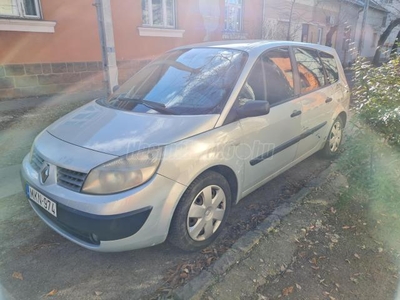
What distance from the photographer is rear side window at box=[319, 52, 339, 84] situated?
3.93m

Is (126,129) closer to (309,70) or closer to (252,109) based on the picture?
(252,109)

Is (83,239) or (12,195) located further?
(12,195)

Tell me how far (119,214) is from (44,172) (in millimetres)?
716

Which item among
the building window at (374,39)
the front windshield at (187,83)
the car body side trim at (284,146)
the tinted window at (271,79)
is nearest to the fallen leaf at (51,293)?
the front windshield at (187,83)

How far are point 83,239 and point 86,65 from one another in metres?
6.25

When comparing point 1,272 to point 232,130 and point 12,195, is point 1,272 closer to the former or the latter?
point 12,195

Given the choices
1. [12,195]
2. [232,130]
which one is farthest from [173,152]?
[12,195]

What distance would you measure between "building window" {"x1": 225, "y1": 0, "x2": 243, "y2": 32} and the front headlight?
10474 mm

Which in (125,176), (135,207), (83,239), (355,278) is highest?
(125,176)

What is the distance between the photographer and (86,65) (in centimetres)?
732

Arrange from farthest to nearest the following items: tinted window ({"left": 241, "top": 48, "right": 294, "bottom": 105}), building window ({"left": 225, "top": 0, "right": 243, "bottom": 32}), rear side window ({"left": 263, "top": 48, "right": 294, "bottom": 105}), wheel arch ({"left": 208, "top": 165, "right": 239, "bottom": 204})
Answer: building window ({"left": 225, "top": 0, "right": 243, "bottom": 32}), rear side window ({"left": 263, "top": 48, "right": 294, "bottom": 105}), tinted window ({"left": 241, "top": 48, "right": 294, "bottom": 105}), wheel arch ({"left": 208, "top": 165, "right": 239, "bottom": 204})

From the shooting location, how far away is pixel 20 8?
6066 millimetres

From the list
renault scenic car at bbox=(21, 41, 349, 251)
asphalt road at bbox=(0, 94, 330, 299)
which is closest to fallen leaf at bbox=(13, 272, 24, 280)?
asphalt road at bbox=(0, 94, 330, 299)

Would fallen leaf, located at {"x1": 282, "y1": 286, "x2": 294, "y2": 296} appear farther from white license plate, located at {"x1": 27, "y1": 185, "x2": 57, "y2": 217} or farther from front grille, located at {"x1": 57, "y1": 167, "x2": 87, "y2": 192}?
white license plate, located at {"x1": 27, "y1": 185, "x2": 57, "y2": 217}
